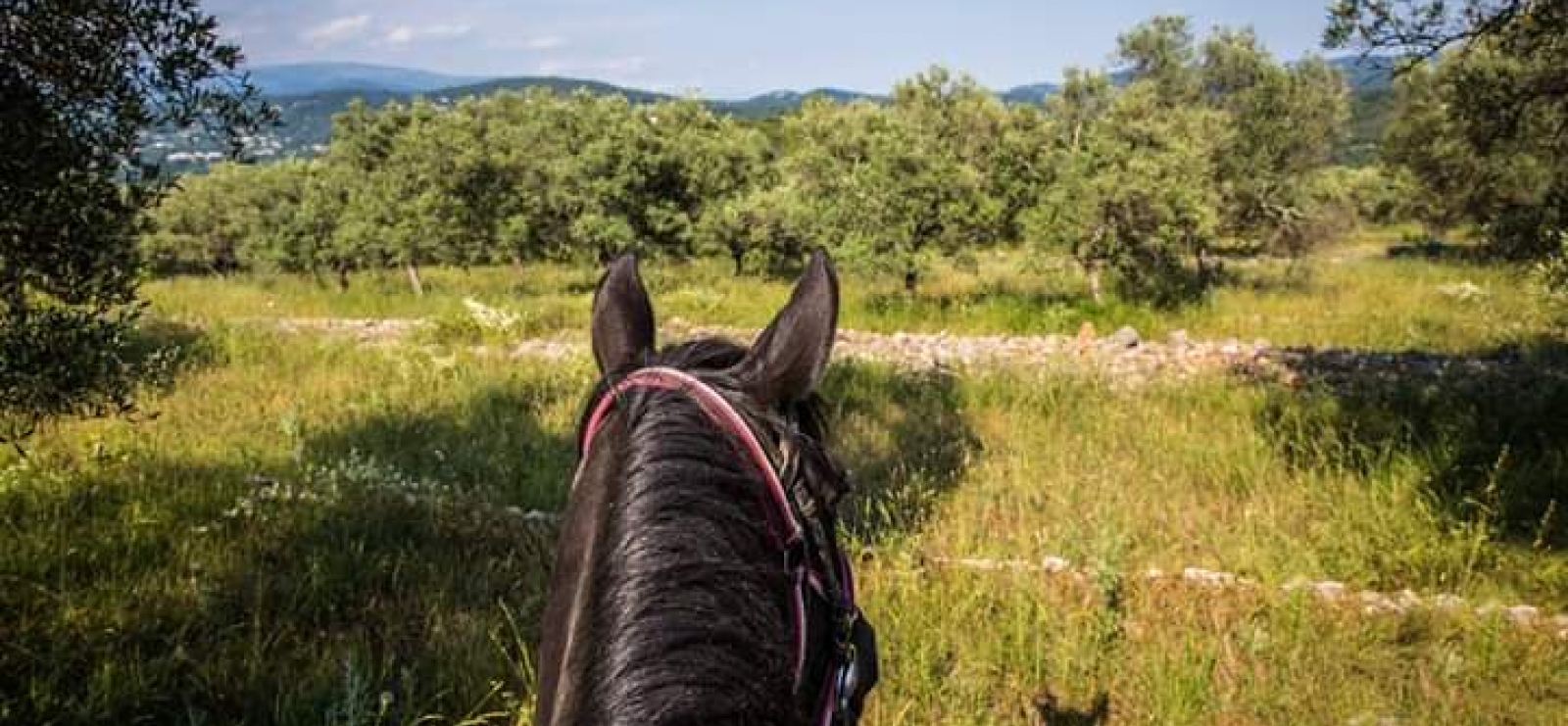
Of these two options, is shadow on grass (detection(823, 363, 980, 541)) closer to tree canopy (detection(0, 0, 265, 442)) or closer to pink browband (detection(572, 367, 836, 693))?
pink browband (detection(572, 367, 836, 693))

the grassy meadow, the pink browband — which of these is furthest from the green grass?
the pink browband

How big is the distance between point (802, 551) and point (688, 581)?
22 centimetres

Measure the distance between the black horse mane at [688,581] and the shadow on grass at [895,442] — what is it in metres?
2.72

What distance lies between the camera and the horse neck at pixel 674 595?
968 millimetres

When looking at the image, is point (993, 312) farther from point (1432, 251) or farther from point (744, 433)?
point (1432, 251)

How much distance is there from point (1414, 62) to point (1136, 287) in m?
9.86

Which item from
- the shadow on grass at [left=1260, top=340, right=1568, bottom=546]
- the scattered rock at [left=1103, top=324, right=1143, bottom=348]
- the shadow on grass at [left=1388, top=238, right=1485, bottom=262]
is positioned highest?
the shadow on grass at [left=1388, top=238, right=1485, bottom=262]

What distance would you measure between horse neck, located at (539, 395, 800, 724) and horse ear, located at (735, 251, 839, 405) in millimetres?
178

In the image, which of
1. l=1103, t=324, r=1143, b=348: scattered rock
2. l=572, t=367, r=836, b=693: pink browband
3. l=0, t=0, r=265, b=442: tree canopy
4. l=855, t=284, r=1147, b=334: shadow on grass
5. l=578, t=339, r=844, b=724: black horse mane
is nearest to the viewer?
l=578, t=339, r=844, b=724: black horse mane

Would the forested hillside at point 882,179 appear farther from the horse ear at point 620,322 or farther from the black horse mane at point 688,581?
the black horse mane at point 688,581

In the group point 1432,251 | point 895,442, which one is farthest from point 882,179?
point 1432,251

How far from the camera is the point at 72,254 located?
113 inches

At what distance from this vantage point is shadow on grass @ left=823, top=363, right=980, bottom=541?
4.76m

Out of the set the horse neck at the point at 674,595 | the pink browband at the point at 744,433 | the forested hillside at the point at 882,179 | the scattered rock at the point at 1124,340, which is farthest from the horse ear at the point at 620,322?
the forested hillside at the point at 882,179
